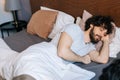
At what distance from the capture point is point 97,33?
180 cm

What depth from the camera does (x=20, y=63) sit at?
1618 millimetres

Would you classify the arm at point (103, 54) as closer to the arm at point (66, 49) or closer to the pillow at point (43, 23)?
the arm at point (66, 49)

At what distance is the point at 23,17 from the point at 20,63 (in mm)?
1850

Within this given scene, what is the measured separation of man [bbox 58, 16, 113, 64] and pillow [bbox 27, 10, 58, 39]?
67 centimetres

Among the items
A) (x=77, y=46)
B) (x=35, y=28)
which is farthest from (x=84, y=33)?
(x=35, y=28)

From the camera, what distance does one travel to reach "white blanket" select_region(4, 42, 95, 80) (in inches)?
60.7

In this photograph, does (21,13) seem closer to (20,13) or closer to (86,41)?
(20,13)

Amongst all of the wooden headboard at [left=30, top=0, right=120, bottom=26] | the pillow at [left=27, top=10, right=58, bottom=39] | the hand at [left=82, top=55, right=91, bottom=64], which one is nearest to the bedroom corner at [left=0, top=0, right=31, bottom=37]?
the wooden headboard at [left=30, top=0, right=120, bottom=26]

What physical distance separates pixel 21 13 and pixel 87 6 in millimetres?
1341

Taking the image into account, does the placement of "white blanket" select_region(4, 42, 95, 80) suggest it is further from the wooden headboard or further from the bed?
the wooden headboard

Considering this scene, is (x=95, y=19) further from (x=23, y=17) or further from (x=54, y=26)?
(x=23, y=17)

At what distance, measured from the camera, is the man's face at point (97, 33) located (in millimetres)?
1803

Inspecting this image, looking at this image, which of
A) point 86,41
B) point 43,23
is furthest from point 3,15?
point 86,41

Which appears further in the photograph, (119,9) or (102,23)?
(119,9)
